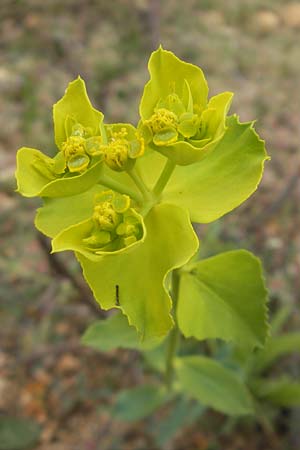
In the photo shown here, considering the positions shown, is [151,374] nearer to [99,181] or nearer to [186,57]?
[99,181]

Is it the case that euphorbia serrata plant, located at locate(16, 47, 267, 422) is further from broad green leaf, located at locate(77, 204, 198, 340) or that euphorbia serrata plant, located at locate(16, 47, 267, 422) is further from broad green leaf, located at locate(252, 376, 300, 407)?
broad green leaf, located at locate(252, 376, 300, 407)

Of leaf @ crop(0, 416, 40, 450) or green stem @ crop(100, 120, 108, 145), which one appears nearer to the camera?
green stem @ crop(100, 120, 108, 145)

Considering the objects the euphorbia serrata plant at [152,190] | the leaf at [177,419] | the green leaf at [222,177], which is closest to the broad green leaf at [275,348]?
the leaf at [177,419]

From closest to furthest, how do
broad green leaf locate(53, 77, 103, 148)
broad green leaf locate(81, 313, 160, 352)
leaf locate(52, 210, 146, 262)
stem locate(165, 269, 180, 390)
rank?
1. leaf locate(52, 210, 146, 262)
2. broad green leaf locate(53, 77, 103, 148)
3. stem locate(165, 269, 180, 390)
4. broad green leaf locate(81, 313, 160, 352)

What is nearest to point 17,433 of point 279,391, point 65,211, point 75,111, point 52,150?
point 279,391

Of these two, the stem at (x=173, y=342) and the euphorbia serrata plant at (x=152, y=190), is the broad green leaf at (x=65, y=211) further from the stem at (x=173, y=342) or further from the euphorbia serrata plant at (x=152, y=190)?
the stem at (x=173, y=342)

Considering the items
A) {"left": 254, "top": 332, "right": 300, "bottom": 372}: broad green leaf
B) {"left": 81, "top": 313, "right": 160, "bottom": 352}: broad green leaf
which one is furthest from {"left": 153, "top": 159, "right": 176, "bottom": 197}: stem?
{"left": 254, "top": 332, "right": 300, "bottom": 372}: broad green leaf

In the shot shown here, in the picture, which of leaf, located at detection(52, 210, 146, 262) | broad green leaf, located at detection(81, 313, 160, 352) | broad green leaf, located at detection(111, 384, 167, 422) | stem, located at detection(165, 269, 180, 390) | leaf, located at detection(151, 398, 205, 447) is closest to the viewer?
leaf, located at detection(52, 210, 146, 262)
